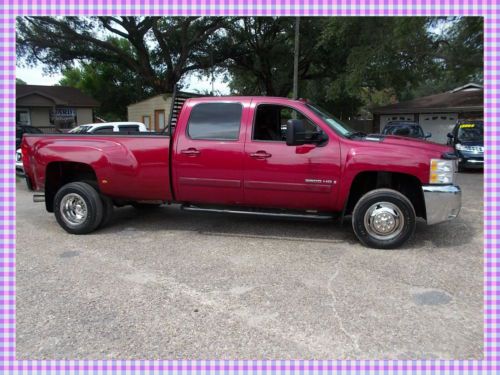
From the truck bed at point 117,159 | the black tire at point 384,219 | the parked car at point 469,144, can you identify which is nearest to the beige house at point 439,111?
the parked car at point 469,144

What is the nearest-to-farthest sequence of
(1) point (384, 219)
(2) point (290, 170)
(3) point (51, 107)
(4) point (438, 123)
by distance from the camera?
(1) point (384, 219) < (2) point (290, 170) < (4) point (438, 123) < (3) point (51, 107)

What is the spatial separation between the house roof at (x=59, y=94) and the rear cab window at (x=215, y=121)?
28904mm

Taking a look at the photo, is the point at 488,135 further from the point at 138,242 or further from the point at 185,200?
the point at 138,242

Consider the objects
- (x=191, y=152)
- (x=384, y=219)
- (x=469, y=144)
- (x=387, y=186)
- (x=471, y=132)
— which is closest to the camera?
(x=384, y=219)

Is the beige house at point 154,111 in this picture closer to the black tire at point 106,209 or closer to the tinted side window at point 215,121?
the black tire at point 106,209

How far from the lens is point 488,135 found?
525 centimetres

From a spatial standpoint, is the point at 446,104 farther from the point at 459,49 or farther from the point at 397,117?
the point at 459,49

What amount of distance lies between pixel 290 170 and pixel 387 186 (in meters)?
1.33

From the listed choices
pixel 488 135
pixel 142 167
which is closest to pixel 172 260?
pixel 142 167

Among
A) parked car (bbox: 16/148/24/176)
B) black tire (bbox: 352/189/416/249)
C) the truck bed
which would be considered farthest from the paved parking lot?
parked car (bbox: 16/148/24/176)

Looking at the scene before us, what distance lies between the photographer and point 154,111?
23.5 metres

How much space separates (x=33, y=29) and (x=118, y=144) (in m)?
23.8

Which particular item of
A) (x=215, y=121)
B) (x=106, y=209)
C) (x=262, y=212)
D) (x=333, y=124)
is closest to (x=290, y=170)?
(x=262, y=212)

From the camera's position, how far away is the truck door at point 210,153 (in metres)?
5.44
